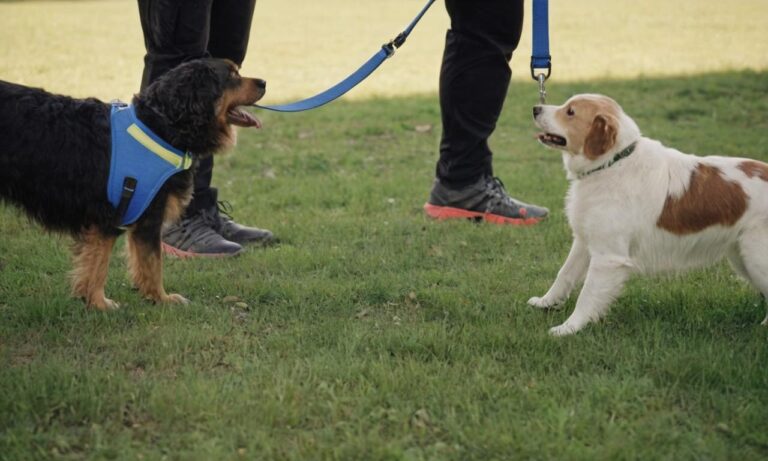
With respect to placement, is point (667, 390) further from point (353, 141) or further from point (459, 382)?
point (353, 141)

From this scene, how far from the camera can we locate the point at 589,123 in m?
4.38

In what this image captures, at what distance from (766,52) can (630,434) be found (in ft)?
48.4

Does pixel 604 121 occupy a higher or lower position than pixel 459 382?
higher

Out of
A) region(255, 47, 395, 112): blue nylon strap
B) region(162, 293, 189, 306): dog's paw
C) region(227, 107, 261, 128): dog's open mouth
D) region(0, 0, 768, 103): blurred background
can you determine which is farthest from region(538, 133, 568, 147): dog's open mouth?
region(0, 0, 768, 103): blurred background

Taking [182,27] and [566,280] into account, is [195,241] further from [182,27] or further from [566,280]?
[566,280]

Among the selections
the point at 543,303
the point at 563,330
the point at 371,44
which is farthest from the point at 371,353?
the point at 371,44

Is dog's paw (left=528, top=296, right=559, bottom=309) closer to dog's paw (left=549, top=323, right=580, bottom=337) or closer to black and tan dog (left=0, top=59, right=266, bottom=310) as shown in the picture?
dog's paw (left=549, top=323, right=580, bottom=337)

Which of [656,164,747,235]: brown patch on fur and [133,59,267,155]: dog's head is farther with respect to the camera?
[133,59,267,155]: dog's head

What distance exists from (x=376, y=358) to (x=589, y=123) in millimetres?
1714

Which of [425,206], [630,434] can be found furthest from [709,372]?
Result: [425,206]

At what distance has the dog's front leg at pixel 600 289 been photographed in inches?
168

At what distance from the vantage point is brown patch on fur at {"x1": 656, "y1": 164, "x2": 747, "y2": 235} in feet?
13.6

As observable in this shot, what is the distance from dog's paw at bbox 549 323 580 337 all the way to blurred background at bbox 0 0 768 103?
9054 millimetres

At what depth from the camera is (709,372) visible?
3658 mm
